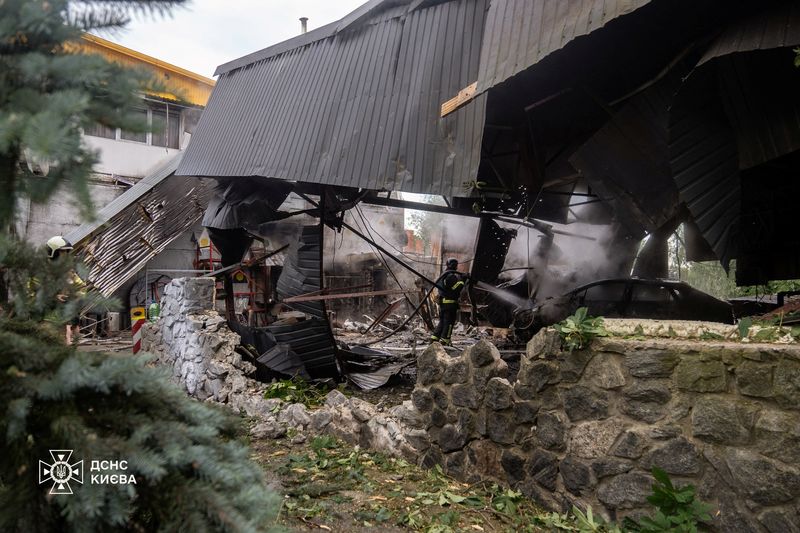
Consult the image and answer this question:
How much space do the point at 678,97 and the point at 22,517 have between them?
6635mm

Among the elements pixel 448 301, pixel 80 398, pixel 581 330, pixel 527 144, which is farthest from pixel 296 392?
pixel 80 398

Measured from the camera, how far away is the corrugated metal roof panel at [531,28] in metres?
4.79

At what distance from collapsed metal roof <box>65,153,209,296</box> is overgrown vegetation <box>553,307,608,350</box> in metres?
14.4

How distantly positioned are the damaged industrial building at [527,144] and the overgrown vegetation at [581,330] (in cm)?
271

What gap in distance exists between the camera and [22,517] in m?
1.51

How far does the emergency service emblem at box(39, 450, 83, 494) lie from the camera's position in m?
1.50

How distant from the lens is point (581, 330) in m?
4.06

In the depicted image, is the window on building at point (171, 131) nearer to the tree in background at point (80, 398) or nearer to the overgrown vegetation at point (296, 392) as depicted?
the overgrown vegetation at point (296, 392)

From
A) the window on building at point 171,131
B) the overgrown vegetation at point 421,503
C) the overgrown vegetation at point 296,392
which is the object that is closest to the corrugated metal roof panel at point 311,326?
the overgrown vegetation at point 296,392

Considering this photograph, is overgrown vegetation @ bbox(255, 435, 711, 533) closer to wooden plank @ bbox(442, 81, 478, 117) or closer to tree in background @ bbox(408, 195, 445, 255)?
wooden plank @ bbox(442, 81, 478, 117)

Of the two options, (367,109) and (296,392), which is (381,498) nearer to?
(296,392)

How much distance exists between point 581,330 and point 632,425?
0.80 meters

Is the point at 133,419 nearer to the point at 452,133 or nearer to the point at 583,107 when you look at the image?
the point at 452,133

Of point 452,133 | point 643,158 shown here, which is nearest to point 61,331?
point 452,133
